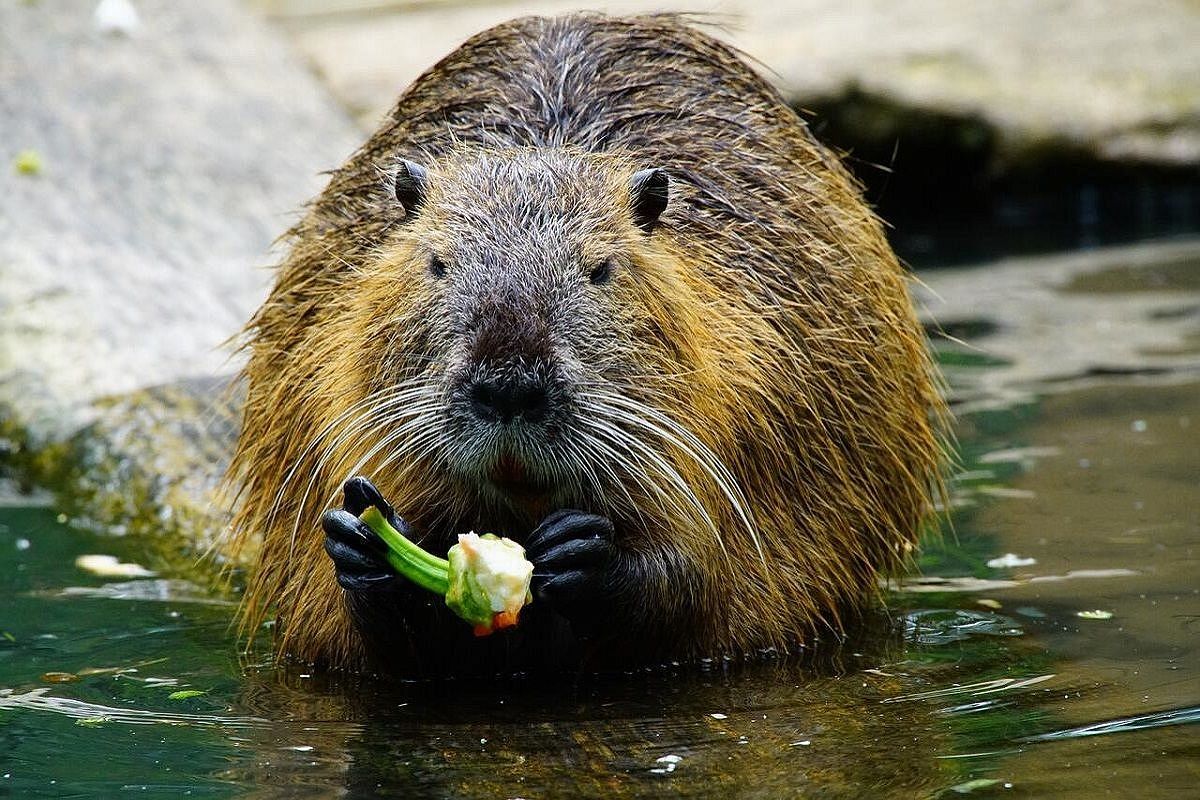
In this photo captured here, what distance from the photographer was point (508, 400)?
3.71m

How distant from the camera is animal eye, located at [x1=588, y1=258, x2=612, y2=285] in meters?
4.07

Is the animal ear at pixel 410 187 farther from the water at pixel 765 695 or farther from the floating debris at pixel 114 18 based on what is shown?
the floating debris at pixel 114 18

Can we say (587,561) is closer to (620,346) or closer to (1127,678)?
(620,346)

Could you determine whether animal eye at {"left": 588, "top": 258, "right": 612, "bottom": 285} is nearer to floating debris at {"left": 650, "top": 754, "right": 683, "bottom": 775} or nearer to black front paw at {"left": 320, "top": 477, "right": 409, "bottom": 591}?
black front paw at {"left": 320, "top": 477, "right": 409, "bottom": 591}

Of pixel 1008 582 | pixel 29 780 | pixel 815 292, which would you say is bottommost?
pixel 29 780

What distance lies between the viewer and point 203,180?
7930mm

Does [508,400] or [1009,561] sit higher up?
[508,400]

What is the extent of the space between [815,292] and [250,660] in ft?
5.86

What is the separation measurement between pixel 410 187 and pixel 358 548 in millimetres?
911

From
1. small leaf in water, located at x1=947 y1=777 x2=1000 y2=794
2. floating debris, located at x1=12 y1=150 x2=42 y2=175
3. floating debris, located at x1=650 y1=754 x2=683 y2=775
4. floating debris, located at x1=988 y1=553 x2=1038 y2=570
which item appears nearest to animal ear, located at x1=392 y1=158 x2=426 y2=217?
floating debris, located at x1=650 y1=754 x2=683 y2=775

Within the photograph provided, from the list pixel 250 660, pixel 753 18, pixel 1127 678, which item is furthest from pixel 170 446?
pixel 753 18

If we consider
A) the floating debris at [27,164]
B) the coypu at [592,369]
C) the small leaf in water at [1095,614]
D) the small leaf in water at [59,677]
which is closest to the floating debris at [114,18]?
the floating debris at [27,164]

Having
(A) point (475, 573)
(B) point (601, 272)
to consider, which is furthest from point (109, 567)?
(B) point (601, 272)

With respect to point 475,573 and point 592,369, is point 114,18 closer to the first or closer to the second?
point 592,369
